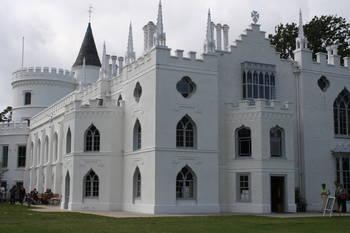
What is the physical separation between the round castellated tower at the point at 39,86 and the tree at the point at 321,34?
21861 mm

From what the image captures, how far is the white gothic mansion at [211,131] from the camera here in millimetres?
28688

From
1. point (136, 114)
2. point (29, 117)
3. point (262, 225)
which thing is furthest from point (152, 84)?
point (29, 117)

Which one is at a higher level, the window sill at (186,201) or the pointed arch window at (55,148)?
the pointed arch window at (55,148)

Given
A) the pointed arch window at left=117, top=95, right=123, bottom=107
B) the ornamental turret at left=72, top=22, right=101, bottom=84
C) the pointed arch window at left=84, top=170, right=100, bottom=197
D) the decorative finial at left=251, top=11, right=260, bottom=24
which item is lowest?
the pointed arch window at left=84, top=170, right=100, bottom=197

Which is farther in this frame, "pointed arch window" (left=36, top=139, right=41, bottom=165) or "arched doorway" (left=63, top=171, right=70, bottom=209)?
"pointed arch window" (left=36, top=139, right=41, bottom=165)

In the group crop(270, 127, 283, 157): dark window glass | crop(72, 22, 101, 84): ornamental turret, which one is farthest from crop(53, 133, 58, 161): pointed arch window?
crop(270, 127, 283, 157): dark window glass

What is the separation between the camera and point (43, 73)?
175 feet

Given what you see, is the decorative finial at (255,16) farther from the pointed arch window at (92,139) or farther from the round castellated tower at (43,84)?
the round castellated tower at (43,84)

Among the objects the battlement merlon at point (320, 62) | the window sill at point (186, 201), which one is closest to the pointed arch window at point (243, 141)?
the window sill at point (186, 201)

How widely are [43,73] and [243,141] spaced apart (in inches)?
1155

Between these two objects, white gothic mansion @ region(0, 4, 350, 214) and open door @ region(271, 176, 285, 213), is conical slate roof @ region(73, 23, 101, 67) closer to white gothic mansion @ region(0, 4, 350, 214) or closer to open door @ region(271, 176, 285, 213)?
white gothic mansion @ region(0, 4, 350, 214)

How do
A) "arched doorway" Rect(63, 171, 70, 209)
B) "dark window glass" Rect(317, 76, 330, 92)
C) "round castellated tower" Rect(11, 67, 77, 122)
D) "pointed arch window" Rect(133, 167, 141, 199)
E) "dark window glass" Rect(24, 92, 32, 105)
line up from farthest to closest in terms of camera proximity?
1. "dark window glass" Rect(24, 92, 32, 105)
2. "round castellated tower" Rect(11, 67, 77, 122)
3. "dark window glass" Rect(317, 76, 330, 92)
4. "arched doorway" Rect(63, 171, 70, 209)
5. "pointed arch window" Rect(133, 167, 141, 199)

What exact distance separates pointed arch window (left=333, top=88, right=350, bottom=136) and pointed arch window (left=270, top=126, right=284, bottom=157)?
610 cm

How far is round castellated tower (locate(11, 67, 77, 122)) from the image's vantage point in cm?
5344
